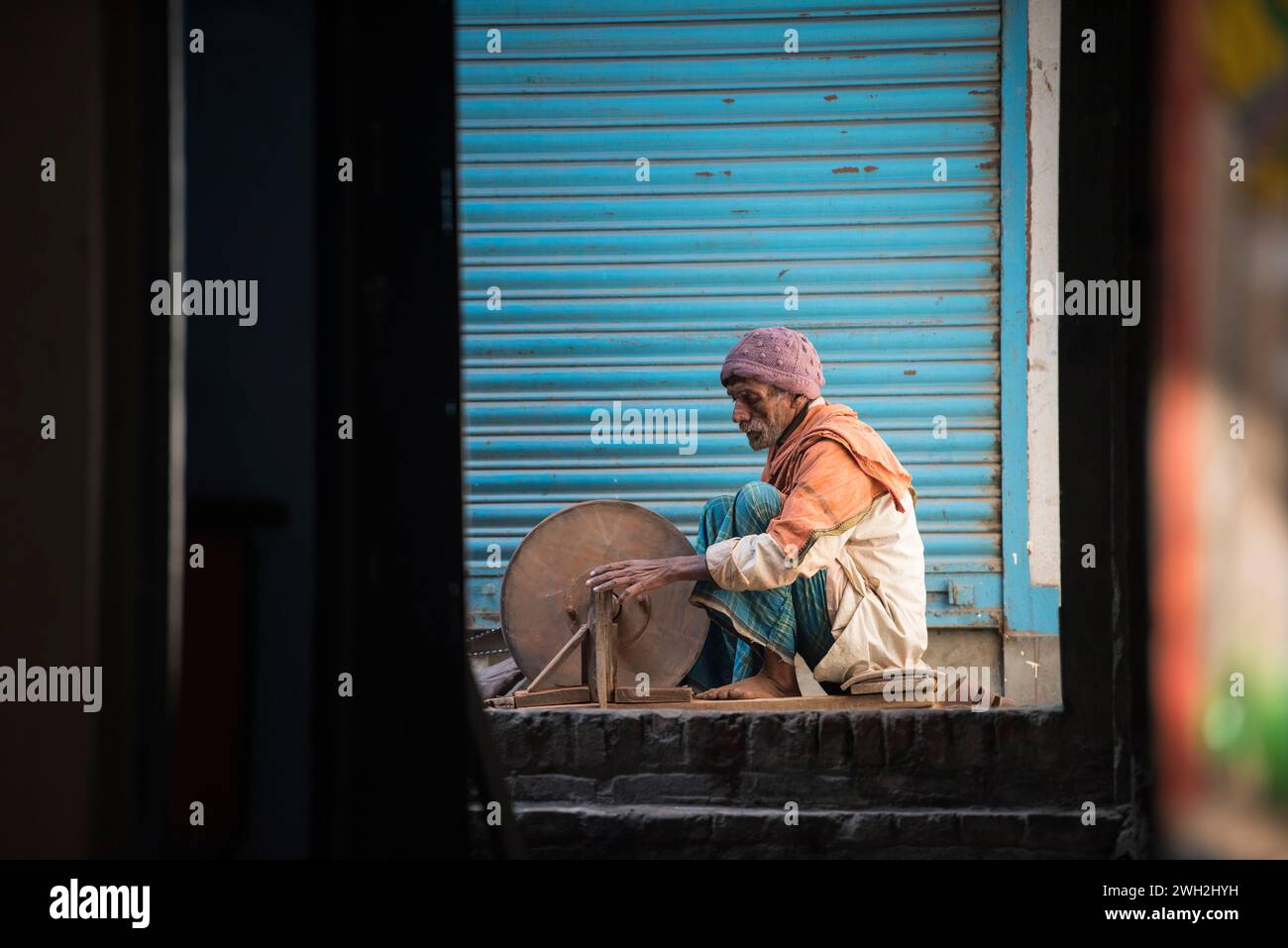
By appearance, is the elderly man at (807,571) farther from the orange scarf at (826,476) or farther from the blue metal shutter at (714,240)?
the blue metal shutter at (714,240)

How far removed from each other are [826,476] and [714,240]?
1.84m

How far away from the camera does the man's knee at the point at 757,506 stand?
456 cm

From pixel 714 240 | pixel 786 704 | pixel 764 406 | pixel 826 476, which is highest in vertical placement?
pixel 714 240

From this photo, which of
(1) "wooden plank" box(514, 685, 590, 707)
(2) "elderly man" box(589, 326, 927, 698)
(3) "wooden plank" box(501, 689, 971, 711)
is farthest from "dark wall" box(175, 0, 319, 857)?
(2) "elderly man" box(589, 326, 927, 698)

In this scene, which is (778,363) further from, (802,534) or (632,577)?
(632,577)

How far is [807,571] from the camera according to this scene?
4457 millimetres

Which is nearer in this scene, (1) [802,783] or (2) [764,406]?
(1) [802,783]

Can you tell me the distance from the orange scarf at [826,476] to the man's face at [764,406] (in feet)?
0.30

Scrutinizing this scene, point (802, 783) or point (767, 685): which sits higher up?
point (767, 685)

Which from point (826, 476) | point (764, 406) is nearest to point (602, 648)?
point (826, 476)

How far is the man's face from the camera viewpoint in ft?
16.0

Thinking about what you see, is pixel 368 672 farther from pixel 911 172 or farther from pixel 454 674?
pixel 911 172

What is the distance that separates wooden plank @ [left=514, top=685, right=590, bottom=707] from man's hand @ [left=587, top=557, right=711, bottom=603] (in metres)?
0.37
